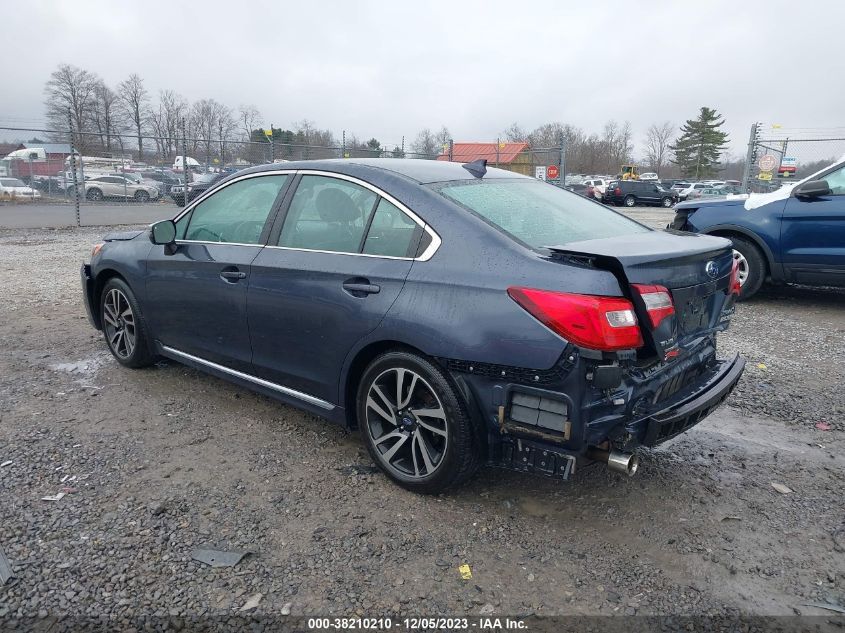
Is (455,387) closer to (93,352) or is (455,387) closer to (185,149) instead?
(93,352)

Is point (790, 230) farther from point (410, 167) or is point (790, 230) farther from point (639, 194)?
point (639, 194)

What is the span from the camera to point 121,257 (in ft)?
15.3

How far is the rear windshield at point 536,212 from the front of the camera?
3.03 meters

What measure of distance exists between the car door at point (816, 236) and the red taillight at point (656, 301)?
16.5 ft

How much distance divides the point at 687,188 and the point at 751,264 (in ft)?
142

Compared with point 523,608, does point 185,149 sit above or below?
above

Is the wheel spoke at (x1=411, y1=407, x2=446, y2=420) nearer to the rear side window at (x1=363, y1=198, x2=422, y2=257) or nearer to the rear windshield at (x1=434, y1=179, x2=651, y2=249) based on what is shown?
the rear side window at (x1=363, y1=198, x2=422, y2=257)

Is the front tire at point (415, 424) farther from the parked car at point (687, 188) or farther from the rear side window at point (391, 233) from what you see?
the parked car at point (687, 188)

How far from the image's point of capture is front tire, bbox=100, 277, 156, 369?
4637mm

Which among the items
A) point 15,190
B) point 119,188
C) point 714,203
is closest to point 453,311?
point 714,203

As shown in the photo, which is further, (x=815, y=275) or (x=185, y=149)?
(x=185, y=149)

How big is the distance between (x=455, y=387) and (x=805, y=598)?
156cm

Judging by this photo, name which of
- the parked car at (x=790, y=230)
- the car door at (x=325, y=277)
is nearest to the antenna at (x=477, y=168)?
the car door at (x=325, y=277)

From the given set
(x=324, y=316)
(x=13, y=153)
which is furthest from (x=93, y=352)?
(x=13, y=153)
